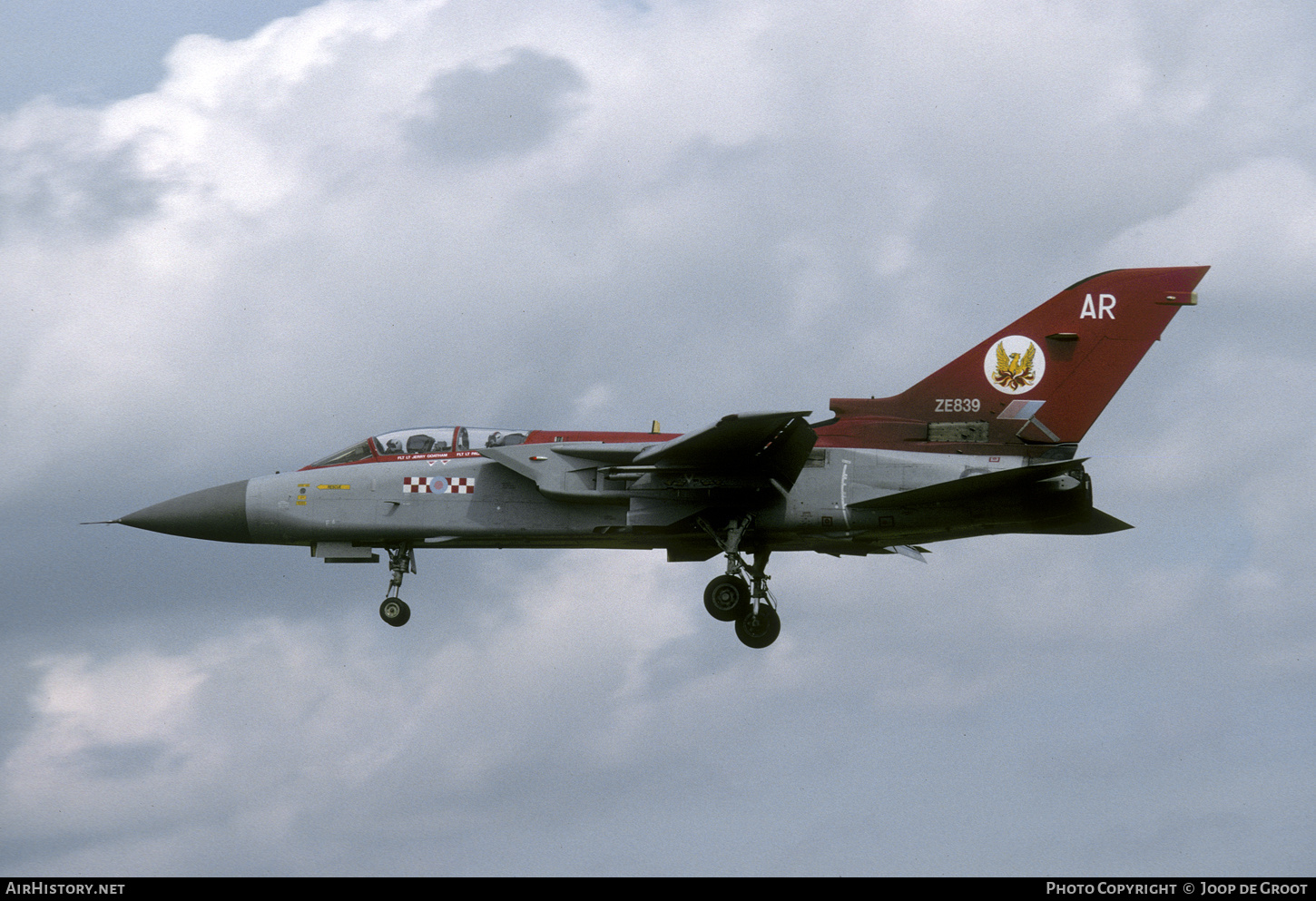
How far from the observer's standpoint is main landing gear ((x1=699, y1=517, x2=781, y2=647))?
988 inches

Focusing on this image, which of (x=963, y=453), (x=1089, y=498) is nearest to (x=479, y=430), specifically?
(x=963, y=453)

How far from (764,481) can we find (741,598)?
2.03 meters

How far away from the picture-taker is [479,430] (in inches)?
1035

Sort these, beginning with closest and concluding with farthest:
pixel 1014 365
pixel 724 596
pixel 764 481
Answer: pixel 764 481, pixel 724 596, pixel 1014 365

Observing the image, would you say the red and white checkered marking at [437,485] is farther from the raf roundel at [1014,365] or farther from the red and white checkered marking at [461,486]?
the raf roundel at [1014,365]

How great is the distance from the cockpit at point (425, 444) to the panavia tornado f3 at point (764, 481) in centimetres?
3

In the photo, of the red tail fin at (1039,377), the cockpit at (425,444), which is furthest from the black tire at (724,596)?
the cockpit at (425,444)

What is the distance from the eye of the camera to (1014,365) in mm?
26047

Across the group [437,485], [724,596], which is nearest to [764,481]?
[724,596]

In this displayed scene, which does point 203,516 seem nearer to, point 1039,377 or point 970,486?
point 970,486

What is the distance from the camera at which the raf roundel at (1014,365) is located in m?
25.9

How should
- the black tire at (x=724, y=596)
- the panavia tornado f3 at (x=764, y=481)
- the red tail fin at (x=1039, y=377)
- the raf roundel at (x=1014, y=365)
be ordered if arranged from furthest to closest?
the raf roundel at (x=1014, y=365)
the red tail fin at (x=1039, y=377)
the black tire at (x=724, y=596)
the panavia tornado f3 at (x=764, y=481)

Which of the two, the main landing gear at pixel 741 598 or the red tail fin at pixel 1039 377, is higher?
the red tail fin at pixel 1039 377
